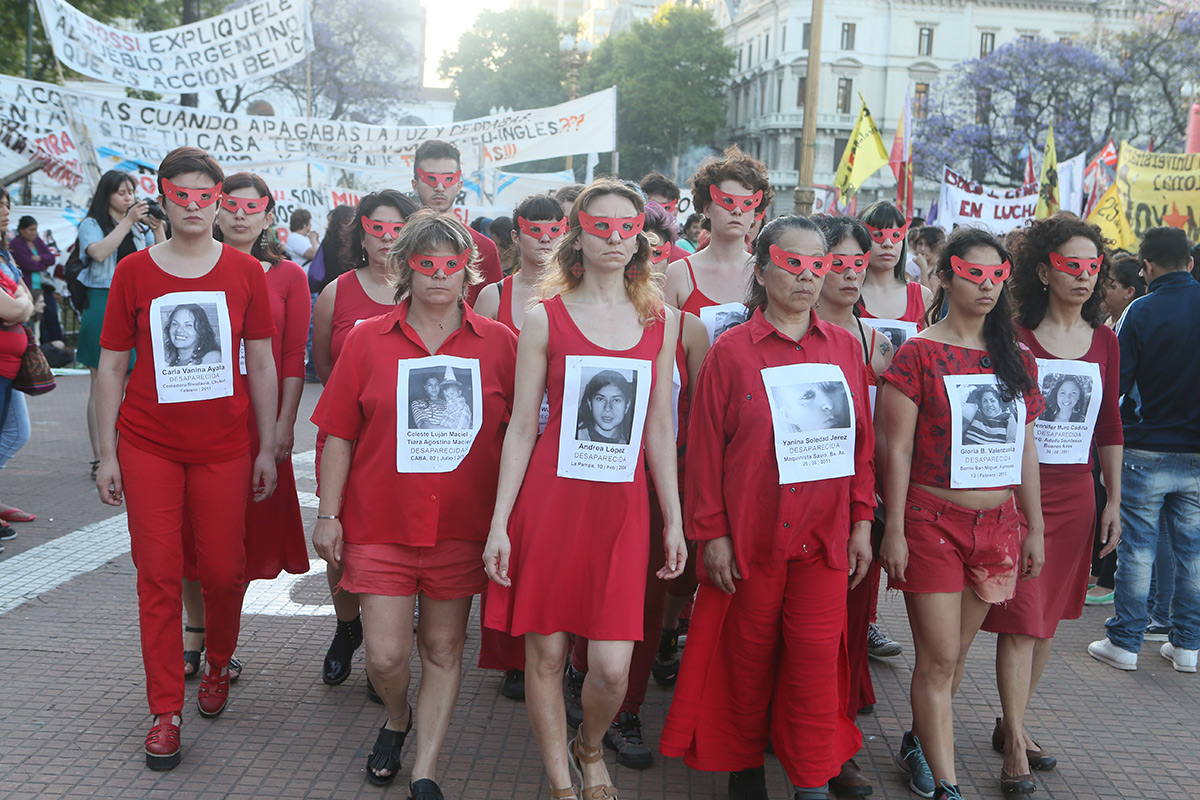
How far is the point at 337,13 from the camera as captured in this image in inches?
1437

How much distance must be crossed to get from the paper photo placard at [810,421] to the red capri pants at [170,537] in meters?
2.14

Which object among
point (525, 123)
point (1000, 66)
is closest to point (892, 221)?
point (525, 123)

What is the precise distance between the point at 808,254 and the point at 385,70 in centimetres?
3827

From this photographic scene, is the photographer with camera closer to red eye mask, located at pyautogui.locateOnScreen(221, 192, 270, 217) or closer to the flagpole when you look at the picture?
red eye mask, located at pyautogui.locateOnScreen(221, 192, 270, 217)

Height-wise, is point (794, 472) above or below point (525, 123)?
below

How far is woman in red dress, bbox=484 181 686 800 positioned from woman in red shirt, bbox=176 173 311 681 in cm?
148

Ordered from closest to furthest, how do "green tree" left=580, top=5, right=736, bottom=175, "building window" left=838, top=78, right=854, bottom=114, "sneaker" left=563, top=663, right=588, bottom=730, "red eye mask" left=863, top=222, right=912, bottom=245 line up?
1. "sneaker" left=563, top=663, right=588, bottom=730
2. "red eye mask" left=863, top=222, right=912, bottom=245
3. "green tree" left=580, top=5, right=736, bottom=175
4. "building window" left=838, top=78, right=854, bottom=114

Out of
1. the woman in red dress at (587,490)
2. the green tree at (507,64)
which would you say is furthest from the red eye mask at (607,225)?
the green tree at (507,64)

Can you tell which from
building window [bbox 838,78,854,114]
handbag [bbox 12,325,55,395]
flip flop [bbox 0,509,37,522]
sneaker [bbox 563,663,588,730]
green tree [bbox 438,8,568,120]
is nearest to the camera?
sneaker [bbox 563,663,588,730]

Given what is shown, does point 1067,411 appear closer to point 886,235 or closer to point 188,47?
point 886,235

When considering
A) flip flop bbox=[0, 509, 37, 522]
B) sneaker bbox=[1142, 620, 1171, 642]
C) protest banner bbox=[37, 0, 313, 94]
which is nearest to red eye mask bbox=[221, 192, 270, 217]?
flip flop bbox=[0, 509, 37, 522]

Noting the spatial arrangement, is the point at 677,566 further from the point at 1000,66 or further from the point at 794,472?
the point at 1000,66

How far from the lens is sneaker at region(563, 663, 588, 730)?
4.27 meters

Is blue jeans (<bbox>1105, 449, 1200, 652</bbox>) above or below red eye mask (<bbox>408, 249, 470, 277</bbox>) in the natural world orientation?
below
